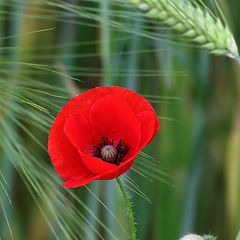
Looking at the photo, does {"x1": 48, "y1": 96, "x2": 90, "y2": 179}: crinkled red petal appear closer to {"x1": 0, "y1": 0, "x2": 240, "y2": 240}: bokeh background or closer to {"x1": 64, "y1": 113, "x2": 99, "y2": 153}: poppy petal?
{"x1": 64, "y1": 113, "x2": 99, "y2": 153}: poppy petal

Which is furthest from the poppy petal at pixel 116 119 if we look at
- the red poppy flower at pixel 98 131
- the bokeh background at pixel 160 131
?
the bokeh background at pixel 160 131

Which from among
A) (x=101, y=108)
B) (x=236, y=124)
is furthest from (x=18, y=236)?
(x=101, y=108)

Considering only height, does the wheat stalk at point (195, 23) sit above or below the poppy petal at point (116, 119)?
above

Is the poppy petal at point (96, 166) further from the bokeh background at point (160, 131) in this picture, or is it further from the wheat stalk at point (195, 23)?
the bokeh background at point (160, 131)

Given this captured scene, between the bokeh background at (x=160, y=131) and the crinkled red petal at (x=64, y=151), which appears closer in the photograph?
the crinkled red petal at (x=64, y=151)

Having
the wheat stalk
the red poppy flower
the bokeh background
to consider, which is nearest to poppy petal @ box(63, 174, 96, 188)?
the red poppy flower

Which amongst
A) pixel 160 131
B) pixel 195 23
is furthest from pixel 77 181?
pixel 160 131
